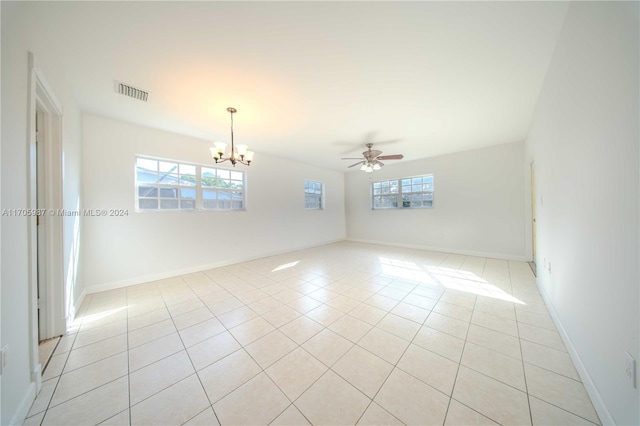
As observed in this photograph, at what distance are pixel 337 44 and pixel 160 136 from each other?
11.5 ft

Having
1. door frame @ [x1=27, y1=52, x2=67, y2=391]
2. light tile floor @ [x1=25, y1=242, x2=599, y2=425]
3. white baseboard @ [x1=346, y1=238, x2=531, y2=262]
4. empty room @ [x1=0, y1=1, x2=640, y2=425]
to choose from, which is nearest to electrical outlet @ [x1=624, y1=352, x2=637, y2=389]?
empty room @ [x1=0, y1=1, x2=640, y2=425]

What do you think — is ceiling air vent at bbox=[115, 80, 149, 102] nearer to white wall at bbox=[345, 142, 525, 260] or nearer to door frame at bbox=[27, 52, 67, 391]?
door frame at bbox=[27, 52, 67, 391]

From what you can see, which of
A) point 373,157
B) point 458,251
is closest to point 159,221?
point 373,157

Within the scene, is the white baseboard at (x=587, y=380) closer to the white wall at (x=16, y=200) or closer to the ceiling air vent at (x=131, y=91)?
the white wall at (x=16, y=200)

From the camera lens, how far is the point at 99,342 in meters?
Answer: 1.87

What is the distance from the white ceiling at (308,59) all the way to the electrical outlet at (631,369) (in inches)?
90.3

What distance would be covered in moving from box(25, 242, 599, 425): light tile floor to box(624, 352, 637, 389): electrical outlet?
1.41 ft

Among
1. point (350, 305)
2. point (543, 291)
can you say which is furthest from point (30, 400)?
point (543, 291)

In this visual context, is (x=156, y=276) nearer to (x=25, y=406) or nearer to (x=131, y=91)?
(x=25, y=406)

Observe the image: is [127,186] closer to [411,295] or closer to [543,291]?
→ [411,295]

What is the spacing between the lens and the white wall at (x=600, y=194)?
954 millimetres

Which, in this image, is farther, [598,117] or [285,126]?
[285,126]

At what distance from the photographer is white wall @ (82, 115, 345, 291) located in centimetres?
303

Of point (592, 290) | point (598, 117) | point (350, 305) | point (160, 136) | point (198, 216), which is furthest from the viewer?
point (198, 216)
